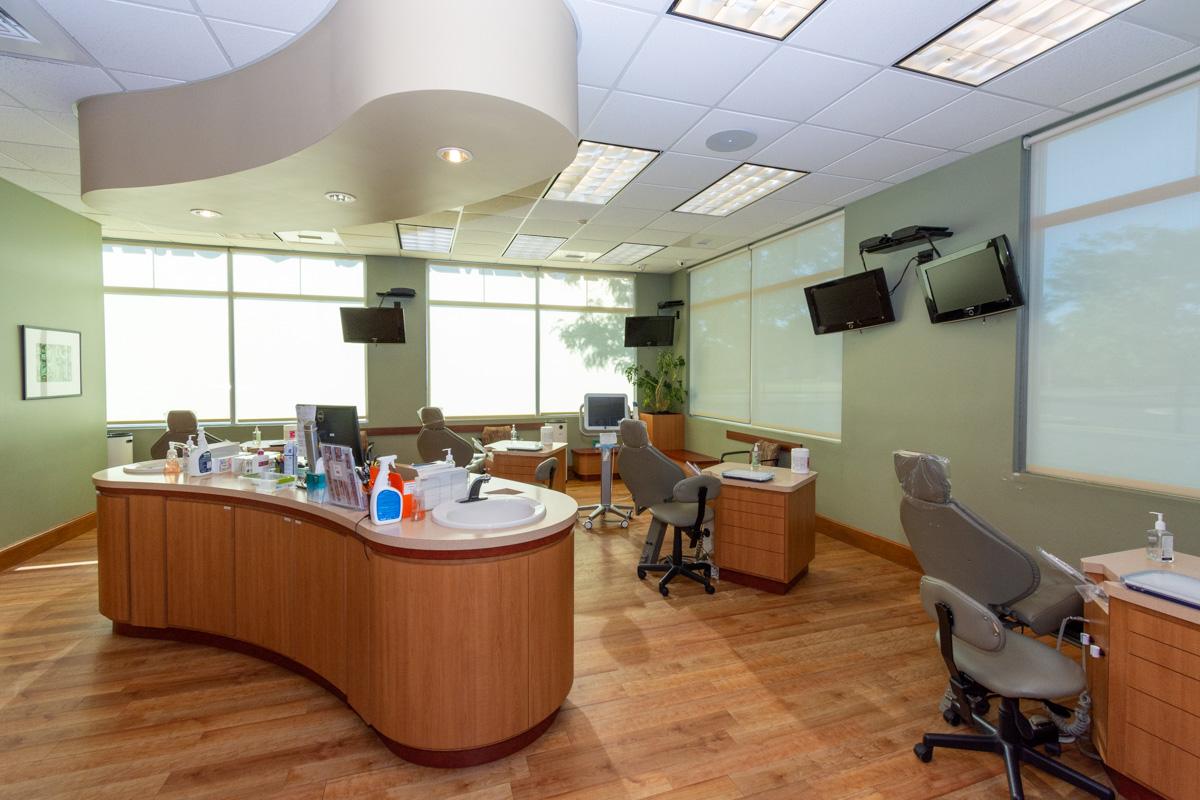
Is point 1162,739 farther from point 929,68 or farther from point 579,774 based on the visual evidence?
point 929,68

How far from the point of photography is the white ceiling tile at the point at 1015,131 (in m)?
3.42

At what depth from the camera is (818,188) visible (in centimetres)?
478

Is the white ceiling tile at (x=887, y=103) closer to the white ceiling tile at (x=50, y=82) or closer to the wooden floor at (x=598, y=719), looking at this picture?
the wooden floor at (x=598, y=719)

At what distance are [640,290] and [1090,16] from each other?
265 inches

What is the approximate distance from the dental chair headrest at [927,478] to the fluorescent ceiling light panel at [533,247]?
5.24m

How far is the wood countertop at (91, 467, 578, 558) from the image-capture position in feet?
7.14

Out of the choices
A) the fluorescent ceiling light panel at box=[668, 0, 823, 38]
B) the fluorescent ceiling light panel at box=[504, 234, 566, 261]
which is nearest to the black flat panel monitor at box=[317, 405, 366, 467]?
the fluorescent ceiling light panel at box=[668, 0, 823, 38]

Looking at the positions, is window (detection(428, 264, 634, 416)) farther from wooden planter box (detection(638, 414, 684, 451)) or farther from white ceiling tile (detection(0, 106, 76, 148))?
white ceiling tile (detection(0, 106, 76, 148))

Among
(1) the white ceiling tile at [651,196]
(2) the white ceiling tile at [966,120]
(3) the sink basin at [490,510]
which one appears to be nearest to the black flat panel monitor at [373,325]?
(1) the white ceiling tile at [651,196]

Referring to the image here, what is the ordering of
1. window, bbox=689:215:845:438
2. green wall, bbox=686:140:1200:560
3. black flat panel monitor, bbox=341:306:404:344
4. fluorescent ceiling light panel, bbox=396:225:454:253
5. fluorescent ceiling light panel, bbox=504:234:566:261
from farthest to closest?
black flat panel monitor, bbox=341:306:404:344
fluorescent ceiling light panel, bbox=504:234:566:261
fluorescent ceiling light panel, bbox=396:225:454:253
window, bbox=689:215:845:438
green wall, bbox=686:140:1200:560

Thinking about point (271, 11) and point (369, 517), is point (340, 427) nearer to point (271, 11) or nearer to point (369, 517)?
point (369, 517)

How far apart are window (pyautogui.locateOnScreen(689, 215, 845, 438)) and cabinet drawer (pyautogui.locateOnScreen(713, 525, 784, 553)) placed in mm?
2069


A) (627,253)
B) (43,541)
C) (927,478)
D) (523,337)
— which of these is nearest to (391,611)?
(927,478)

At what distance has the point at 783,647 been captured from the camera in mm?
3264
